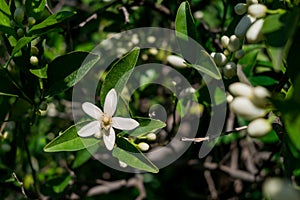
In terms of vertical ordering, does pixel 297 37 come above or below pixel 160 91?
above

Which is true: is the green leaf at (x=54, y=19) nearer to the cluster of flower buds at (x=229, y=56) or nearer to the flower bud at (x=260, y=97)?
the cluster of flower buds at (x=229, y=56)

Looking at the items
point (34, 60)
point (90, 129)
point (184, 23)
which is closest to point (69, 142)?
point (90, 129)

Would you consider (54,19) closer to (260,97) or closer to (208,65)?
(208,65)

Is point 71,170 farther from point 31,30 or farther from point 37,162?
point 31,30

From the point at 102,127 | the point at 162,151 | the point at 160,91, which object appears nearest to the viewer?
the point at 102,127

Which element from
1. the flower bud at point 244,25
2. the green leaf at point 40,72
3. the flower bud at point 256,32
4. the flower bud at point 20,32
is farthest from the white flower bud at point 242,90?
the flower bud at point 20,32

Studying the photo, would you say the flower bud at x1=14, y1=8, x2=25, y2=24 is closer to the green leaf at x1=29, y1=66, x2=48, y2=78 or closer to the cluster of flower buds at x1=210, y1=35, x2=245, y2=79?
the green leaf at x1=29, y1=66, x2=48, y2=78

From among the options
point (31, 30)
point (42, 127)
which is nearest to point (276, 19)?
point (31, 30)
